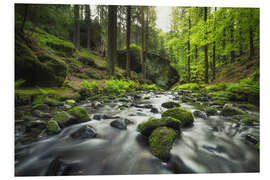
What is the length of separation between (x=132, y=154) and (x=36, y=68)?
2.61 m

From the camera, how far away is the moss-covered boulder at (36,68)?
1.97m

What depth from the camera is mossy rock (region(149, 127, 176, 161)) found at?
1.30 meters

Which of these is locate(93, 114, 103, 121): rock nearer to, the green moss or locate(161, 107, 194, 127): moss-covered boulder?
locate(161, 107, 194, 127): moss-covered boulder

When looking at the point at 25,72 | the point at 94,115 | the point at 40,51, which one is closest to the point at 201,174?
the point at 94,115

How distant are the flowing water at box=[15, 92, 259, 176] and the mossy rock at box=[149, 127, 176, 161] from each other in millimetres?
66

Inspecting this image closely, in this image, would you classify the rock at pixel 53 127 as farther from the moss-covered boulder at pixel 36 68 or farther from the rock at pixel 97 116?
the moss-covered boulder at pixel 36 68

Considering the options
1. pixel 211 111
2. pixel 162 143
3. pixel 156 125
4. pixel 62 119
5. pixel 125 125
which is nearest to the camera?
pixel 162 143

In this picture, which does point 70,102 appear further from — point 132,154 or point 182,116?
point 182,116

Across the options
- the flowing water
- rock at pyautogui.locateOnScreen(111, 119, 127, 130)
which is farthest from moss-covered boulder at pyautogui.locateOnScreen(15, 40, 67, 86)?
rock at pyautogui.locateOnScreen(111, 119, 127, 130)

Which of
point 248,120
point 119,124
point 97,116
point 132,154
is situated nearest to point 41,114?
point 97,116

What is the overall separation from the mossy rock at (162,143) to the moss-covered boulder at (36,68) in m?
2.36

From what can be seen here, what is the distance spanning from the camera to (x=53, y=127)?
1673mm

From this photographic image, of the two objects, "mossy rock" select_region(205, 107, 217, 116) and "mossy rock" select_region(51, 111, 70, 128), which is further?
"mossy rock" select_region(205, 107, 217, 116)

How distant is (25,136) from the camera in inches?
61.4
